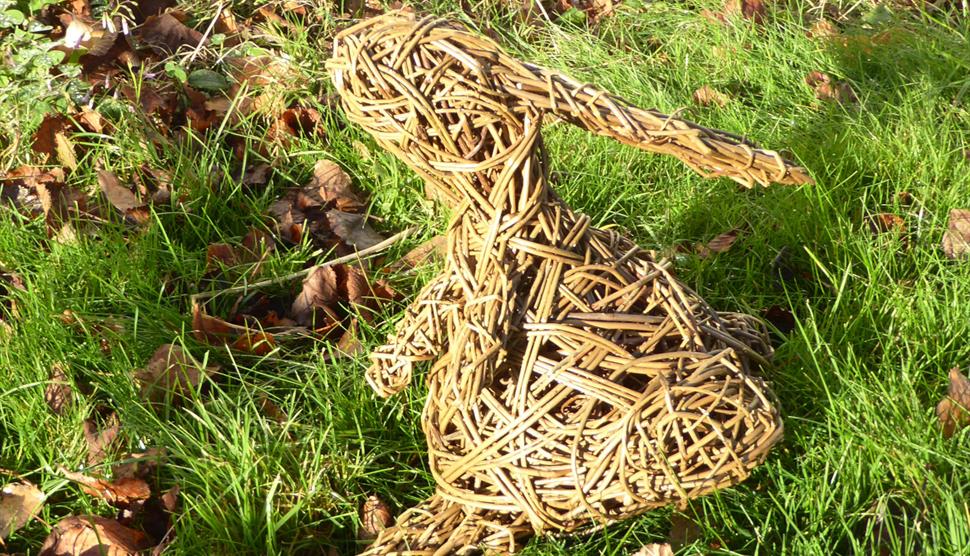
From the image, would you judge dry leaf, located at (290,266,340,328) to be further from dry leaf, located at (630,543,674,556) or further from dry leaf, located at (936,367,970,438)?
dry leaf, located at (936,367,970,438)

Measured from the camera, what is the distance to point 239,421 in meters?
2.00

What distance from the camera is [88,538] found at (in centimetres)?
185

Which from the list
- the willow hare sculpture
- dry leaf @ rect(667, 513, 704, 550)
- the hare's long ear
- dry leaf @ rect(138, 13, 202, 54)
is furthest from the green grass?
the hare's long ear

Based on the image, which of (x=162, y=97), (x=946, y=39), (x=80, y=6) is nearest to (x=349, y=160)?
(x=162, y=97)

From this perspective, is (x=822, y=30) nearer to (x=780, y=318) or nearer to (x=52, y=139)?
(x=780, y=318)

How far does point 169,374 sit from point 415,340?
0.66 metres

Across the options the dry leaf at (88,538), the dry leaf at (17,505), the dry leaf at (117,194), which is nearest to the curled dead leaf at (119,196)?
the dry leaf at (117,194)

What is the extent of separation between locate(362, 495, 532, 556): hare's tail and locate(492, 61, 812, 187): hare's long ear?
2.29 ft

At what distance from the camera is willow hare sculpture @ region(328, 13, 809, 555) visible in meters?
1.52

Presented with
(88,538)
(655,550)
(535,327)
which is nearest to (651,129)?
(535,327)

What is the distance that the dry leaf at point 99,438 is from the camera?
203cm

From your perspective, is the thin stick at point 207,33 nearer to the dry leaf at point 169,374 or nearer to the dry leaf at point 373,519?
the dry leaf at point 169,374

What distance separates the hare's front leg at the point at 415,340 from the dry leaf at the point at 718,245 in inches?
37.7

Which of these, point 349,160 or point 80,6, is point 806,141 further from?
point 80,6
